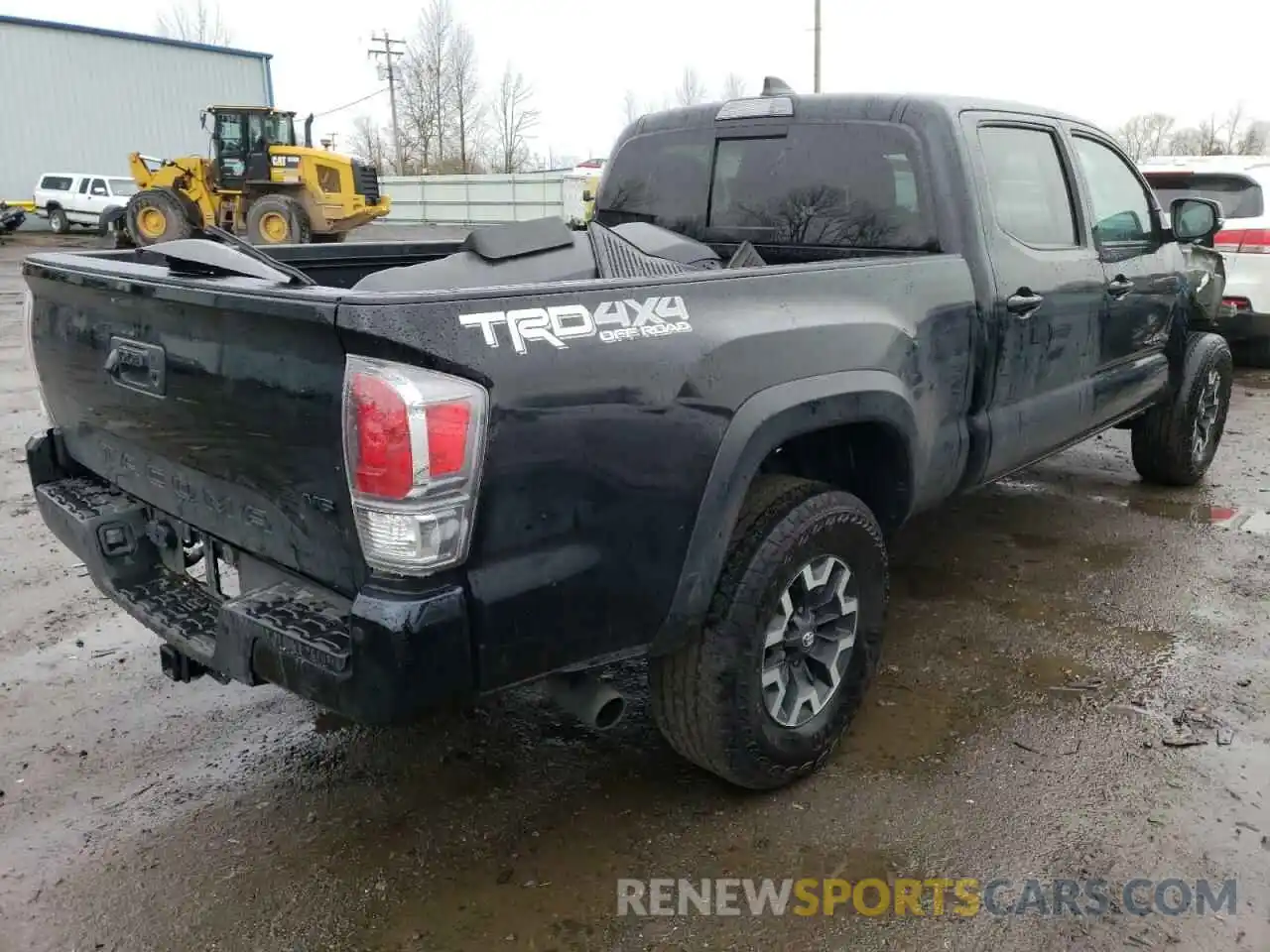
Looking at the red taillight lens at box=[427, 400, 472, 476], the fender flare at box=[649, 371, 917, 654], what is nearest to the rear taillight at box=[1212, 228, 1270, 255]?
the fender flare at box=[649, 371, 917, 654]

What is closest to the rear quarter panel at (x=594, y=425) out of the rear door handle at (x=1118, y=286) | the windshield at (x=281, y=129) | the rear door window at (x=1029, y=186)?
the rear door window at (x=1029, y=186)

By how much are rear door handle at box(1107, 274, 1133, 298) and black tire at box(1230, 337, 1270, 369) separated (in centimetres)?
580

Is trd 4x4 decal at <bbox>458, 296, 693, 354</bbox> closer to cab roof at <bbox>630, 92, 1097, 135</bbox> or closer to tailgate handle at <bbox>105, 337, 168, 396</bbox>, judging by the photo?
tailgate handle at <bbox>105, 337, 168, 396</bbox>

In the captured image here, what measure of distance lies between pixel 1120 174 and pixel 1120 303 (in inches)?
28.3

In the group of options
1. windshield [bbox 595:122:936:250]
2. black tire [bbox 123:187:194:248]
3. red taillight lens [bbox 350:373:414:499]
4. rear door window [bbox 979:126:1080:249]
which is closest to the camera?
red taillight lens [bbox 350:373:414:499]

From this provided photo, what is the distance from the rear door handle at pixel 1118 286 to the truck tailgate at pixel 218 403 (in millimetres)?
3509

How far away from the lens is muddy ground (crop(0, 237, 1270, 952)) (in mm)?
2369

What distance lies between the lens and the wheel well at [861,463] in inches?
120

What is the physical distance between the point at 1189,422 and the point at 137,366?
5.16 m

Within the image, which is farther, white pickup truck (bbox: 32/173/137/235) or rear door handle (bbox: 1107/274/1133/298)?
white pickup truck (bbox: 32/173/137/235)

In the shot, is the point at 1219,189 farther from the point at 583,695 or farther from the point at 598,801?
the point at 583,695

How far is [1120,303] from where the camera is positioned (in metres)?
4.39

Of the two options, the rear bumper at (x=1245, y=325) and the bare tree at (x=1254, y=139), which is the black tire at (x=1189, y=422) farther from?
the bare tree at (x=1254, y=139)

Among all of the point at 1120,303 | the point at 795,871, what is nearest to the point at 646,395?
the point at 795,871
